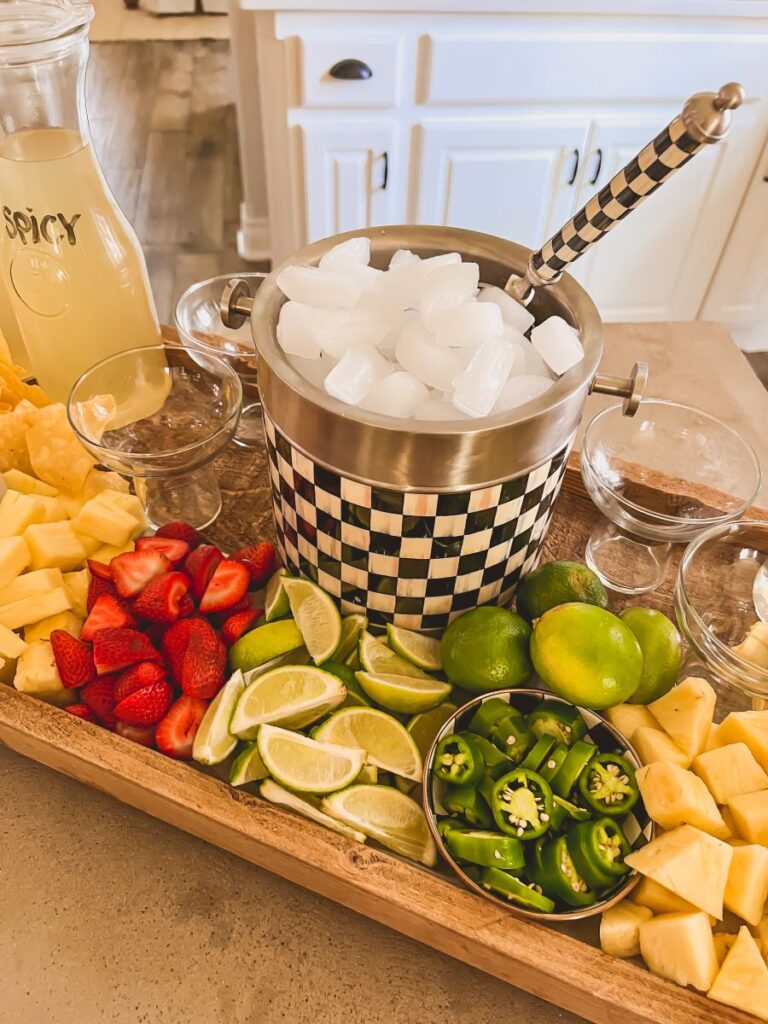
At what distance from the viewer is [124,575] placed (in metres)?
0.85

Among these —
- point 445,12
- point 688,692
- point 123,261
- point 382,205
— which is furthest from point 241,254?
point 688,692

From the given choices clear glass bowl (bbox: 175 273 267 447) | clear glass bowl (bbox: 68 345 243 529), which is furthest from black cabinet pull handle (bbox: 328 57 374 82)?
clear glass bowl (bbox: 68 345 243 529)

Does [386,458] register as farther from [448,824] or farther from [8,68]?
[8,68]

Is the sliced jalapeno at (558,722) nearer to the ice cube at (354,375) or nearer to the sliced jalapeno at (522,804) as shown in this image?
the sliced jalapeno at (522,804)

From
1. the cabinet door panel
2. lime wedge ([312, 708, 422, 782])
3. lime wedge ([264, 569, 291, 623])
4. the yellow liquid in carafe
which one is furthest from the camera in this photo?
the cabinet door panel

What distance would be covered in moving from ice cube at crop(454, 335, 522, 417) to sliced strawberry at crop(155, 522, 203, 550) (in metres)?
0.38

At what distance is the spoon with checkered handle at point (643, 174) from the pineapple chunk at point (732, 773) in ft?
1.53

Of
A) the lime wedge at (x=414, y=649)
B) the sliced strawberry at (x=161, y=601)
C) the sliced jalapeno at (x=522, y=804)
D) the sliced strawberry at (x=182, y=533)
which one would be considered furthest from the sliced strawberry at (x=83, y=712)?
the sliced jalapeno at (x=522, y=804)

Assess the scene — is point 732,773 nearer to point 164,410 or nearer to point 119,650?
point 119,650

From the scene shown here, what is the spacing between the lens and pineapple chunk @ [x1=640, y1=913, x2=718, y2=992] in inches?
24.3

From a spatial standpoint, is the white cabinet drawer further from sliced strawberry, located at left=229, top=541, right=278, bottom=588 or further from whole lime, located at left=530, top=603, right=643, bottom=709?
whole lime, located at left=530, top=603, right=643, bottom=709

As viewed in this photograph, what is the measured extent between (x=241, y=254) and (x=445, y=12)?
1.29 m

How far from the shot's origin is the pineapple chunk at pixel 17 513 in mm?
893

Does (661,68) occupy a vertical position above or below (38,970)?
above
